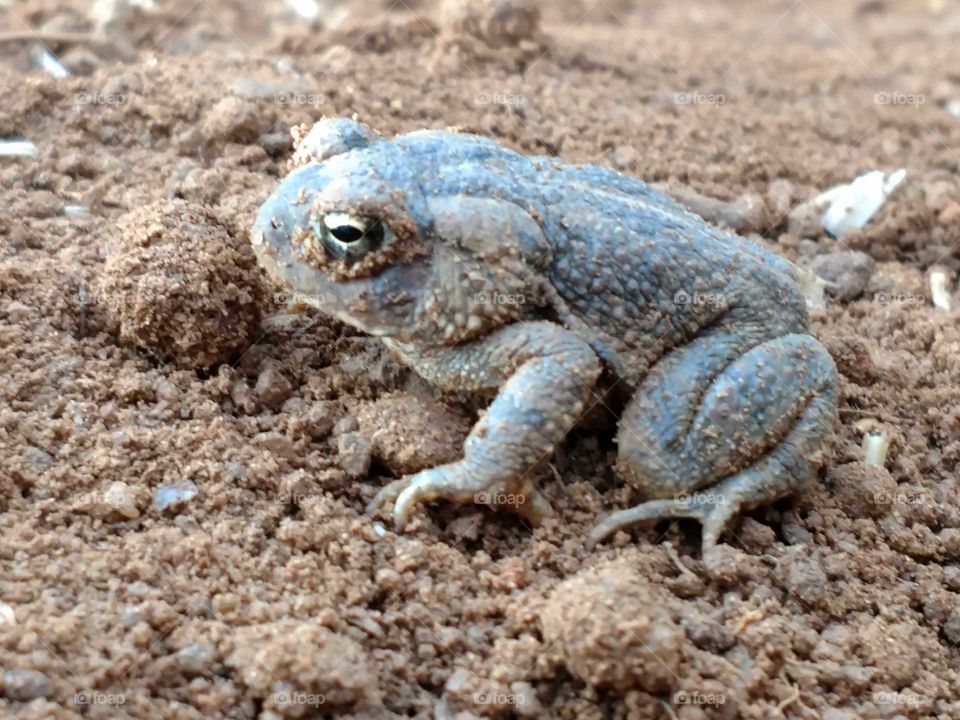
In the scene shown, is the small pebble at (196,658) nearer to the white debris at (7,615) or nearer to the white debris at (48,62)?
the white debris at (7,615)

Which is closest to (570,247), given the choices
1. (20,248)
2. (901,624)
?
(901,624)

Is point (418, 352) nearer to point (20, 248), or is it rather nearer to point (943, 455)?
point (20, 248)

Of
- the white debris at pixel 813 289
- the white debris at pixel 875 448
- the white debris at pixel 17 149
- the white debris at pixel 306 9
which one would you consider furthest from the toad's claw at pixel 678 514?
the white debris at pixel 306 9

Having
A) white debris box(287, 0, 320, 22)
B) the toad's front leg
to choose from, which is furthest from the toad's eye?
white debris box(287, 0, 320, 22)

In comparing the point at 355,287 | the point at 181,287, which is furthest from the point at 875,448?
the point at 181,287

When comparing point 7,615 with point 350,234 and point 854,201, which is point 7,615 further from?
point 854,201

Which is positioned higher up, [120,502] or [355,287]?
[355,287]
